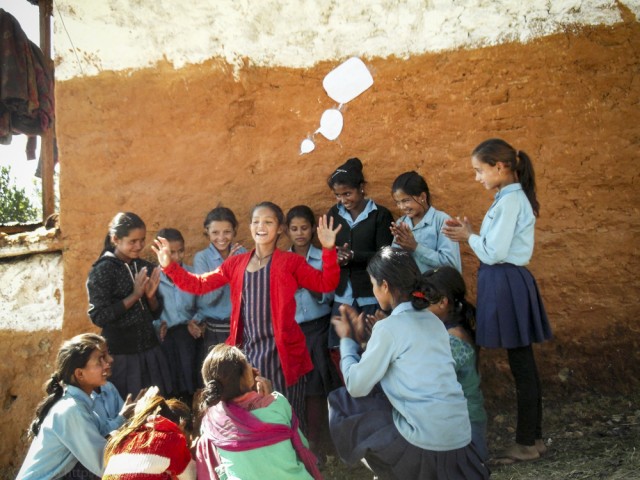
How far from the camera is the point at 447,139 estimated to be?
405 centimetres

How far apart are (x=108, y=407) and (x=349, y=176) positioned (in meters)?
1.77

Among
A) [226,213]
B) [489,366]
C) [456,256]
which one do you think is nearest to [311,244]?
[226,213]

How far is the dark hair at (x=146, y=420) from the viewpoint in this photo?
2.47 meters

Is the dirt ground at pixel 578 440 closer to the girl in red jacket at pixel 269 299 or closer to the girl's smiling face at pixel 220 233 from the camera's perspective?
the girl in red jacket at pixel 269 299

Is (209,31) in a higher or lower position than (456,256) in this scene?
higher

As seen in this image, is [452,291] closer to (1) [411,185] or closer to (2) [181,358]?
(1) [411,185]

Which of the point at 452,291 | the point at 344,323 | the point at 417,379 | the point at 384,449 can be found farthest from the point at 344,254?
the point at 384,449

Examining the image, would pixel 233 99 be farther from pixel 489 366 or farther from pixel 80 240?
pixel 489 366

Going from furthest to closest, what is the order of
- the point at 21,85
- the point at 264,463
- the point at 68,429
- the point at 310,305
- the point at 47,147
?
the point at 47,147, the point at 21,85, the point at 310,305, the point at 68,429, the point at 264,463

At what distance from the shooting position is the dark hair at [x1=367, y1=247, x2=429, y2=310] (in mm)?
2615

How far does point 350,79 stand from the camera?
4.11 meters

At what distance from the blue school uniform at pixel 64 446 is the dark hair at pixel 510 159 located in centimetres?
218

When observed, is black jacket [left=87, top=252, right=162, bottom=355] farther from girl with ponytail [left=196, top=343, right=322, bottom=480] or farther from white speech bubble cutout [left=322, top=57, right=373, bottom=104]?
white speech bubble cutout [left=322, top=57, right=373, bottom=104]

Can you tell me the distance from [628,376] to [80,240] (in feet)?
11.7
